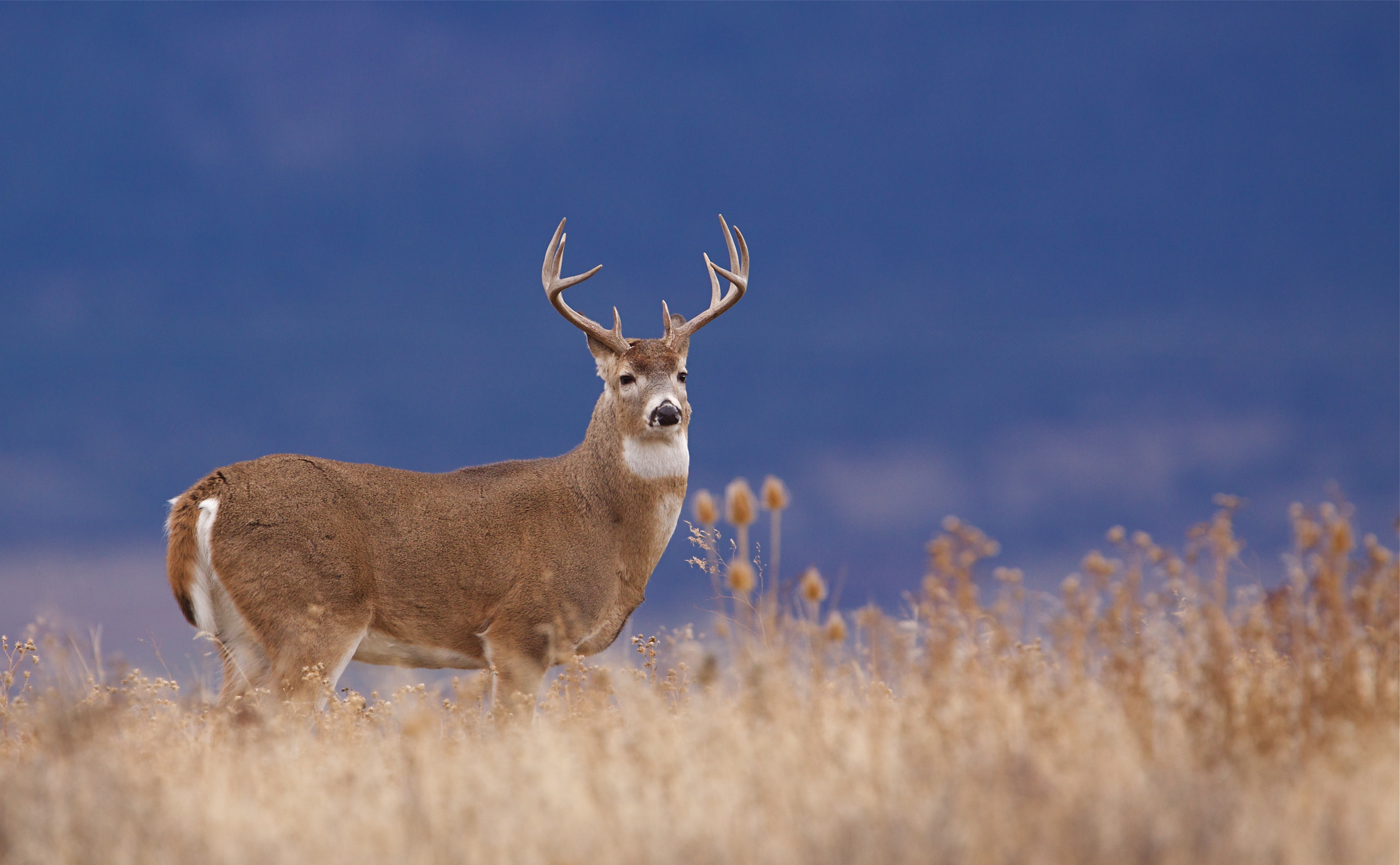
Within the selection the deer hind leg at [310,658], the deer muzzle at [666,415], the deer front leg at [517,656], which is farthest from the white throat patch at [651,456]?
the deer hind leg at [310,658]

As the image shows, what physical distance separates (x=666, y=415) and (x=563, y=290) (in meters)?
1.63

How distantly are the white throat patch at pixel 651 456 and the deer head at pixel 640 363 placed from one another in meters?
0.03

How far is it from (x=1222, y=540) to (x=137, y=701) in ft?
20.3

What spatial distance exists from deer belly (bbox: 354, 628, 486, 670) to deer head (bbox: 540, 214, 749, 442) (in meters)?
2.00

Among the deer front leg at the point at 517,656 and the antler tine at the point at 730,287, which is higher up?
the antler tine at the point at 730,287

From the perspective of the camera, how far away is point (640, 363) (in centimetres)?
909

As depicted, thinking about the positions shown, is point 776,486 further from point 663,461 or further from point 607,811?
point 663,461

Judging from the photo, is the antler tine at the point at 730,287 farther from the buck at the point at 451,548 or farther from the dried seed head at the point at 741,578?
the dried seed head at the point at 741,578

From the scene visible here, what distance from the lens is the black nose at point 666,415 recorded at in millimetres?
8727

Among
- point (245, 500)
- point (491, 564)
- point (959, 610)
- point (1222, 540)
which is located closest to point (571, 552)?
point (491, 564)

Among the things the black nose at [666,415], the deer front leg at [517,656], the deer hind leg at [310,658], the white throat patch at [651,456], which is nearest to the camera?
the deer hind leg at [310,658]

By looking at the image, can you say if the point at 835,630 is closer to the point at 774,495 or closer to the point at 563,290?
the point at 774,495

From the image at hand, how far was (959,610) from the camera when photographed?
5320 mm

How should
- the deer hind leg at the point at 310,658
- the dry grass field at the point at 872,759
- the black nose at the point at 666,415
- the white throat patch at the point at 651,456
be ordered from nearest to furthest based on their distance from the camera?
1. the dry grass field at the point at 872,759
2. the deer hind leg at the point at 310,658
3. the black nose at the point at 666,415
4. the white throat patch at the point at 651,456
